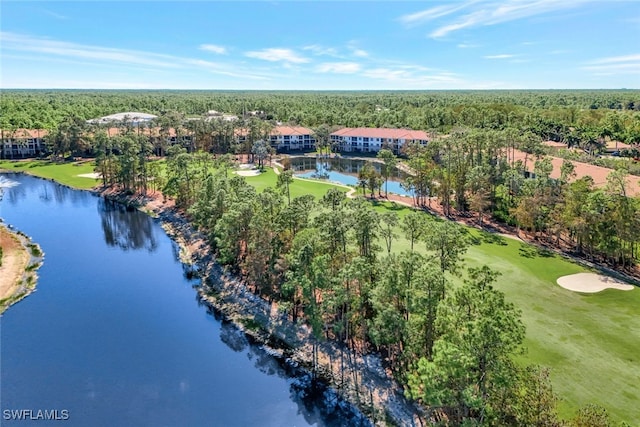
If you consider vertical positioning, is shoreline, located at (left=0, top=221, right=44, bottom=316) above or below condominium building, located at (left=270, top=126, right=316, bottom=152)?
below

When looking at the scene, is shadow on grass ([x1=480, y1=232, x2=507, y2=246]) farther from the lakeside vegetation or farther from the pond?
the pond

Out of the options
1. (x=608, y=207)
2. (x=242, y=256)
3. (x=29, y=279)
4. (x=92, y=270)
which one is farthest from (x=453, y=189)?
(x=29, y=279)

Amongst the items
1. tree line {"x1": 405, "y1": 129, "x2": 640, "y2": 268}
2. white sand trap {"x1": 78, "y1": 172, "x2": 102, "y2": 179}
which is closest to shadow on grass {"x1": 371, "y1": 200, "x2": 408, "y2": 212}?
tree line {"x1": 405, "y1": 129, "x2": 640, "y2": 268}

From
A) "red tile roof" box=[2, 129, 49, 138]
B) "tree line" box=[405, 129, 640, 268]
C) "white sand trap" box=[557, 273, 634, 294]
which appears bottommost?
"white sand trap" box=[557, 273, 634, 294]

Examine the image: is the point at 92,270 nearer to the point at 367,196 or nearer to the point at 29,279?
the point at 29,279

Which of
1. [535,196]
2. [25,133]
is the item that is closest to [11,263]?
[535,196]

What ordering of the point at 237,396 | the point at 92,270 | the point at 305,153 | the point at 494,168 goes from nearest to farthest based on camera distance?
the point at 237,396 < the point at 92,270 < the point at 494,168 < the point at 305,153

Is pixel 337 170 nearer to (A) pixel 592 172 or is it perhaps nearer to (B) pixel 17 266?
(A) pixel 592 172
